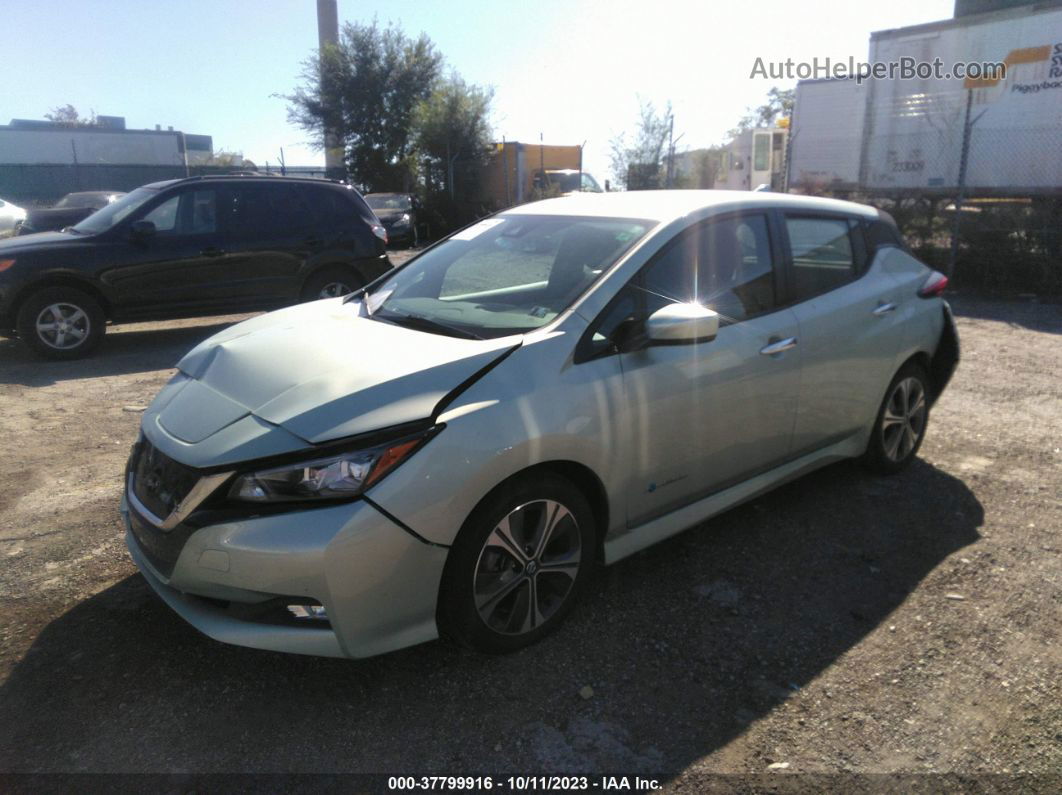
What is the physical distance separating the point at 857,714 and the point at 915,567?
4.06 ft

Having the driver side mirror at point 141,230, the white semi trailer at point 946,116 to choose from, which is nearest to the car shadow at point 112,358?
the driver side mirror at point 141,230

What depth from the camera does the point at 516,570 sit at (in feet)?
9.61

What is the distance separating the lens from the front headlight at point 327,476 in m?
2.55

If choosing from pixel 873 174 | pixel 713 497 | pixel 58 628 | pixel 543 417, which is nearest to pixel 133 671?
pixel 58 628

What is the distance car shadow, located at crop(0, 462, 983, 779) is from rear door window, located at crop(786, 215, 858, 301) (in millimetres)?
1340

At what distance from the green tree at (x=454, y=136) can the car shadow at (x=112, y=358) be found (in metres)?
18.8

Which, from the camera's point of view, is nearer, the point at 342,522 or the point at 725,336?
the point at 342,522

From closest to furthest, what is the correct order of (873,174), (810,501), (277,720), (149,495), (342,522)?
1. (342,522)
2. (277,720)
3. (149,495)
4. (810,501)
5. (873,174)

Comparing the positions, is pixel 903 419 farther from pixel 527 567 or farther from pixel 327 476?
pixel 327 476

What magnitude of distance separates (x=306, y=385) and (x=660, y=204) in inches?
72.9

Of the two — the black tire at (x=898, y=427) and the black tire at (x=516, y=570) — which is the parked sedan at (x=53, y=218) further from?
the black tire at (x=516, y=570)

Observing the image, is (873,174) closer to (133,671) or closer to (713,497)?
(713,497)

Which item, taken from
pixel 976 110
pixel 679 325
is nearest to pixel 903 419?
pixel 679 325

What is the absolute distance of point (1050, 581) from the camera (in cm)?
361
